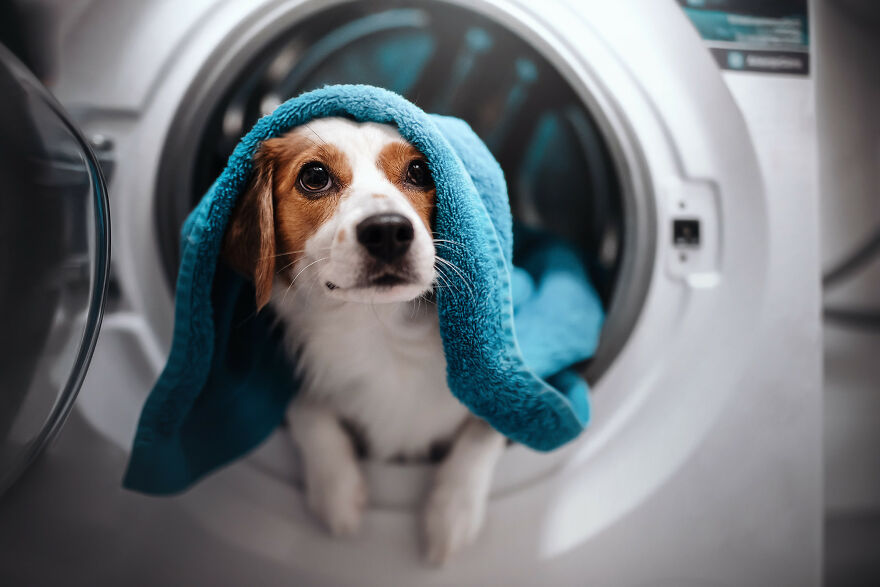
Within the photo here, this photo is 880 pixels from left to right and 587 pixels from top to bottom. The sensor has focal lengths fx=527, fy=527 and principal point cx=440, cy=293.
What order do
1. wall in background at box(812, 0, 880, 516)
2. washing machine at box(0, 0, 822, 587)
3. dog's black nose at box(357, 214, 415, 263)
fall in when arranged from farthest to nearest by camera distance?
wall in background at box(812, 0, 880, 516) → washing machine at box(0, 0, 822, 587) → dog's black nose at box(357, 214, 415, 263)

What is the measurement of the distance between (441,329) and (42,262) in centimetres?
43

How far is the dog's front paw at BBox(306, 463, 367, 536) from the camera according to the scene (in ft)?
2.24

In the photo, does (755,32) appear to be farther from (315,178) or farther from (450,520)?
(450,520)

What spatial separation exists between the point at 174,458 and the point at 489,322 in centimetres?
43

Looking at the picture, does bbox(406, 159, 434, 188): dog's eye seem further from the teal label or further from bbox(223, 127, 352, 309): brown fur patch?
the teal label

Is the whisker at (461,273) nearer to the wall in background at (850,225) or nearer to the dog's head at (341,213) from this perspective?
the dog's head at (341,213)

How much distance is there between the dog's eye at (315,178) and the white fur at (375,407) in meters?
0.08

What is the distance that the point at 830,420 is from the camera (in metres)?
0.98

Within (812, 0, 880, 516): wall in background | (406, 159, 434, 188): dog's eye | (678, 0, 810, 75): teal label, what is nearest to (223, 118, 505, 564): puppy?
(406, 159, 434, 188): dog's eye

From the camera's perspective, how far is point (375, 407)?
0.73m

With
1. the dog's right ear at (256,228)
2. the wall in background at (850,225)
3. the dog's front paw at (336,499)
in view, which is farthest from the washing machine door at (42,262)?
the wall in background at (850,225)

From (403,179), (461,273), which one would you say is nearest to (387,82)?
(403,179)

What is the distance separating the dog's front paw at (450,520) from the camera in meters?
0.68

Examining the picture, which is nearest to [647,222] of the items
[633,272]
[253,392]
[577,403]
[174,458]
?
[633,272]
